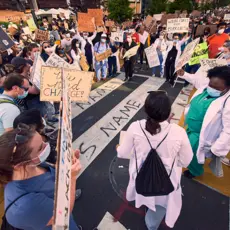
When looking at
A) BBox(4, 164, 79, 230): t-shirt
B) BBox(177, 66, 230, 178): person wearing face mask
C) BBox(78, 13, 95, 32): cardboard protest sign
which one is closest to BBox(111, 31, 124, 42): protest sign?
BBox(78, 13, 95, 32): cardboard protest sign

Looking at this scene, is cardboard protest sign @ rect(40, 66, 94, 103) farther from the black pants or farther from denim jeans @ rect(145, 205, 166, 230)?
the black pants

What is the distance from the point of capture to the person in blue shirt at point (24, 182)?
124 centimetres

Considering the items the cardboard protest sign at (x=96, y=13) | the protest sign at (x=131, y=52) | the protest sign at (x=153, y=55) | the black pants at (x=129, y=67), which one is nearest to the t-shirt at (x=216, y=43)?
the protest sign at (x=153, y=55)

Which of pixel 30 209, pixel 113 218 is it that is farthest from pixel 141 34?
pixel 30 209

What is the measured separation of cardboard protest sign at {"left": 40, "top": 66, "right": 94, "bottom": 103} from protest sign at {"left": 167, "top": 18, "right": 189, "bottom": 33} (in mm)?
5701

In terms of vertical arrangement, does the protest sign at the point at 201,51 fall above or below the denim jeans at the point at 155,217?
above

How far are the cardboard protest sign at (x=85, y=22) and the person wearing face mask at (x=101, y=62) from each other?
2.17 feet

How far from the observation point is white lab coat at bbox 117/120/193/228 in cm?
182

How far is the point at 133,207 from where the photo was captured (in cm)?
301

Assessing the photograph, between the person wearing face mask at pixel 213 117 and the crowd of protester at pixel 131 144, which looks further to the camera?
the person wearing face mask at pixel 213 117

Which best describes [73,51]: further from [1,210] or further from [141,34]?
[1,210]

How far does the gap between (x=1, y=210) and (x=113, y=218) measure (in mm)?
1787

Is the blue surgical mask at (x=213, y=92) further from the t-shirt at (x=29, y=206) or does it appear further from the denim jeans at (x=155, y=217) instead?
the t-shirt at (x=29, y=206)

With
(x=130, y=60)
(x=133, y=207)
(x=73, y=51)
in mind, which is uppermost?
(x=73, y=51)
